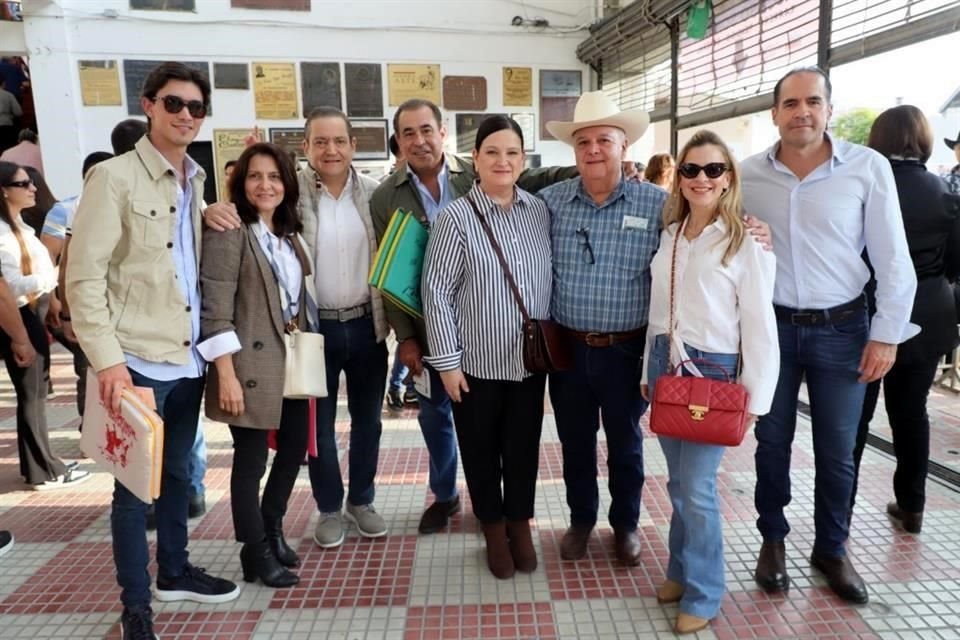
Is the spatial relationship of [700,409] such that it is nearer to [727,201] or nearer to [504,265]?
[727,201]

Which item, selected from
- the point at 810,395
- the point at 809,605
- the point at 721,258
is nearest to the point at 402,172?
the point at 721,258

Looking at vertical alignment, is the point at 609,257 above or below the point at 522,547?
above

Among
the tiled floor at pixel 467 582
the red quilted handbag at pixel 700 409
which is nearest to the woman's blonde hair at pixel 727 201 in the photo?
the red quilted handbag at pixel 700 409

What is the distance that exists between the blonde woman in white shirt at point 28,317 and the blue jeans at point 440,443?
6.27 feet

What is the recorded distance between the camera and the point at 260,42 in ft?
21.2

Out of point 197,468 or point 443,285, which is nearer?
point 443,285

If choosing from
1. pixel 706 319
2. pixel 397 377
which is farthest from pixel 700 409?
pixel 397 377

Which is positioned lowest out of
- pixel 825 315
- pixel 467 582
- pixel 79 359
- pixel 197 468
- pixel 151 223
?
pixel 467 582

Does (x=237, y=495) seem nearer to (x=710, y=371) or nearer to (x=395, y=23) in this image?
(x=710, y=371)

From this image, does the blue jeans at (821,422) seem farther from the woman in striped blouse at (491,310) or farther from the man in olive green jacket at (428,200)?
the man in olive green jacket at (428,200)

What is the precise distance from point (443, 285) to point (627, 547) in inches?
46.3

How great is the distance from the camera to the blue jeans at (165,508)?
6.40 ft

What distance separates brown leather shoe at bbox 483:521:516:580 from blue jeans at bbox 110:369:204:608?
3.44ft

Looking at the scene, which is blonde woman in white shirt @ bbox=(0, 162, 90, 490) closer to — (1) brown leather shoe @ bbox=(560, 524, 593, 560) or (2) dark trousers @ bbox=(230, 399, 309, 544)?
(2) dark trousers @ bbox=(230, 399, 309, 544)
